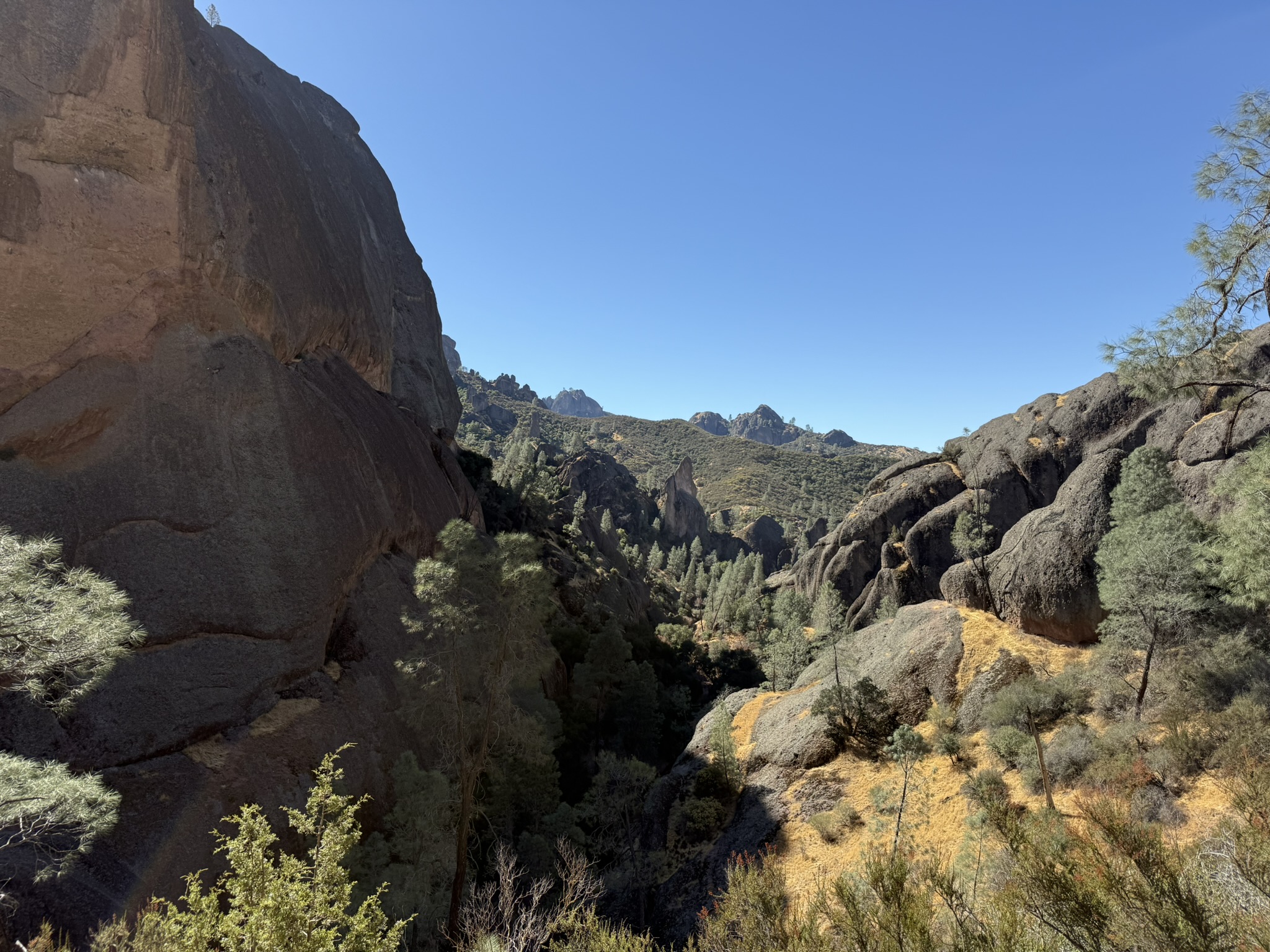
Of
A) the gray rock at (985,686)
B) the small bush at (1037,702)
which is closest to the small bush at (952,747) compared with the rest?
the gray rock at (985,686)

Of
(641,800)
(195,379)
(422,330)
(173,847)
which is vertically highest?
(422,330)

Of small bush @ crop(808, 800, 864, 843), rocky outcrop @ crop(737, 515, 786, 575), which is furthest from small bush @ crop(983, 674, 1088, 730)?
rocky outcrop @ crop(737, 515, 786, 575)

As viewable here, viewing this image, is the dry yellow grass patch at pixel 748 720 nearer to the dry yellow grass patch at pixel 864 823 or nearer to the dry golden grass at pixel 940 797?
the dry golden grass at pixel 940 797

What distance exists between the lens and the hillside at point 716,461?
141 metres

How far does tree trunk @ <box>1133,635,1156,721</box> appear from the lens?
52.3ft

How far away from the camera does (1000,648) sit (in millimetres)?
22141

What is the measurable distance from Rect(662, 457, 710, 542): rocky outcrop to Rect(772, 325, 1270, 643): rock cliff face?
214 ft

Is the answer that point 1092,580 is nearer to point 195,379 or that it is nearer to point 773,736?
point 773,736

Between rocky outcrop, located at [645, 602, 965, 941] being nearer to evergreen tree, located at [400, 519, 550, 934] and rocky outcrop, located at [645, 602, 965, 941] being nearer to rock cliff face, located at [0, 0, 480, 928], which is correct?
evergreen tree, located at [400, 519, 550, 934]

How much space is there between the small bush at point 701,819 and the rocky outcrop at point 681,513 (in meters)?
92.1

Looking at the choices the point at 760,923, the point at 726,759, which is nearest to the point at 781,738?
the point at 726,759

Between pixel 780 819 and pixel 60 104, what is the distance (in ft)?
99.4

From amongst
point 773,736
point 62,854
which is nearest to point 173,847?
point 62,854

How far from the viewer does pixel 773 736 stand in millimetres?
24375
